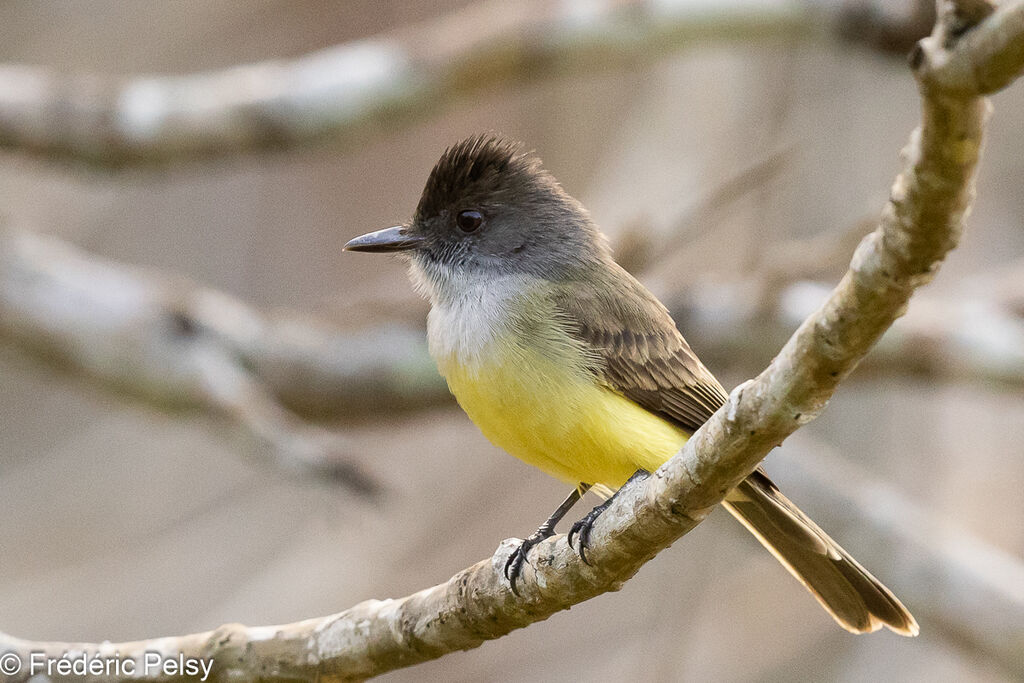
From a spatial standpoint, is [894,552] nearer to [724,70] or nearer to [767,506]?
[767,506]

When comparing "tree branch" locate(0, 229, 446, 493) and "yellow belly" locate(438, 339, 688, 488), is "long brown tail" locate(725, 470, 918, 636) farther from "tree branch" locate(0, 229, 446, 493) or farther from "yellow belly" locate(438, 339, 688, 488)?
"tree branch" locate(0, 229, 446, 493)

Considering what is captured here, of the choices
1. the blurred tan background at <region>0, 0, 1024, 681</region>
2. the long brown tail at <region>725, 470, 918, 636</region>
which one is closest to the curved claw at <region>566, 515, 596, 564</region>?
the long brown tail at <region>725, 470, 918, 636</region>

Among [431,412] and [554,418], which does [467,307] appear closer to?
[554,418]

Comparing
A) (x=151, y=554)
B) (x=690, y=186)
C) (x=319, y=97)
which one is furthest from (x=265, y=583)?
(x=690, y=186)

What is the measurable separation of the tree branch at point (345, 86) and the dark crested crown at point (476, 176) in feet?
6.08

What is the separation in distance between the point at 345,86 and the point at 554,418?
3.00 m

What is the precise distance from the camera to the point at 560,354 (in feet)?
10.00

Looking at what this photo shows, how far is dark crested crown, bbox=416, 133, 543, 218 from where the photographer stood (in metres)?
3.66

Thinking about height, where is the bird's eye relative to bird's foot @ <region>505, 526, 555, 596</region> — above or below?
above

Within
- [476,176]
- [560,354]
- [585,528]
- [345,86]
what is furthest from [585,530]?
[345,86]

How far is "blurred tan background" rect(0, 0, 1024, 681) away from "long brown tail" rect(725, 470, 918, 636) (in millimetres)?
1669

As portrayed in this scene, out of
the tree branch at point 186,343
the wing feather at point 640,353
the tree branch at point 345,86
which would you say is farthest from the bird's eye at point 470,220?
the tree branch at point 345,86

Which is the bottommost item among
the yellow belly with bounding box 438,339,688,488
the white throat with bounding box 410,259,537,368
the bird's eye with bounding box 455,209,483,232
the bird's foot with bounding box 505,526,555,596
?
the bird's foot with bounding box 505,526,555,596

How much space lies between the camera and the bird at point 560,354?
2.94m
